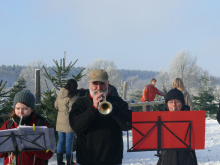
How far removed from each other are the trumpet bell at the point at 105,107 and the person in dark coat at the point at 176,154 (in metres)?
1.47

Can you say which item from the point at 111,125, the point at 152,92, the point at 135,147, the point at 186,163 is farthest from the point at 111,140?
the point at 152,92

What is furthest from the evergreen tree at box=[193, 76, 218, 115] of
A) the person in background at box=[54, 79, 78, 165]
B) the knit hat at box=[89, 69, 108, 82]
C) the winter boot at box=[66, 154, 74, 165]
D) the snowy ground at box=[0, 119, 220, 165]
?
the knit hat at box=[89, 69, 108, 82]

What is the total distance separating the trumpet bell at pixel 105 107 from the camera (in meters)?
3.44

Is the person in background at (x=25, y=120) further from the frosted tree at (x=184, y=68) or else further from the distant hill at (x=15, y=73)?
the distant hill at (x=15, y=73)

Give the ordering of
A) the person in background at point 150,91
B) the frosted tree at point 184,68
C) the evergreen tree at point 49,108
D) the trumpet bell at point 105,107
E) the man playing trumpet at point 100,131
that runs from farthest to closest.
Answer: the frosted tree at point 184,68 < the person in background at point 150,91 < the evergreen tree at point 49,108 < the man playing trumpet at point 100,131 < the trumpet bell at point 105,107

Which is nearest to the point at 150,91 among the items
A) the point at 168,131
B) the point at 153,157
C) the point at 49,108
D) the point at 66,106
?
the point at 153,157

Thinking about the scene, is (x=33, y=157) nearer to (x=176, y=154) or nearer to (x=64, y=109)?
(x=176, y=154)

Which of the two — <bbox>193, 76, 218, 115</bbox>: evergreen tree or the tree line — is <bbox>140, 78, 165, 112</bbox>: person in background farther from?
<bbox>193, 76, 218, 115</bbox>: evergreen tree

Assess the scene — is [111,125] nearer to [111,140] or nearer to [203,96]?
[111,140]

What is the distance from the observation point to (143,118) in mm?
3898

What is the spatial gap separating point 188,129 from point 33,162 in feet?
5.93

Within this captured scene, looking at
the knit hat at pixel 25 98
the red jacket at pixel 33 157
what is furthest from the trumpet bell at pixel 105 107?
the knit hat at pixel 25 98

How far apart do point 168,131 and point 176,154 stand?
0.62 m

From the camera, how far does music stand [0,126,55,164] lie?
131 inches
